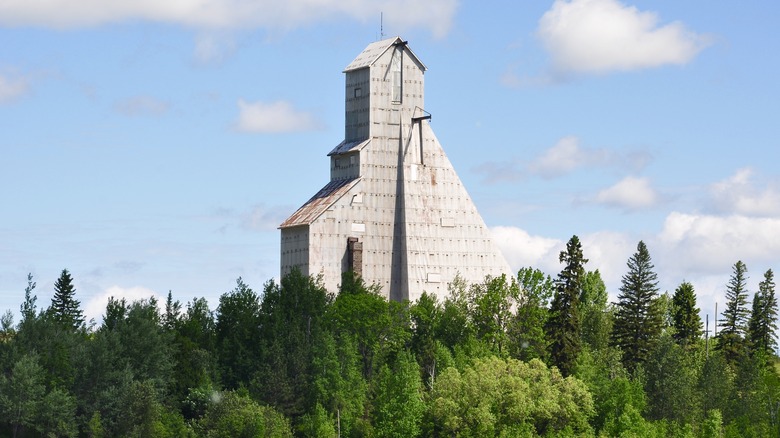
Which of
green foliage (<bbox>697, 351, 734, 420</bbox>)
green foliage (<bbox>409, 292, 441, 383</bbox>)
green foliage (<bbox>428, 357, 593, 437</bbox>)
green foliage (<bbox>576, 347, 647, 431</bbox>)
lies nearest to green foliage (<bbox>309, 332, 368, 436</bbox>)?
green foliage (<bbox>428, 357, 593, 437</bbox>)

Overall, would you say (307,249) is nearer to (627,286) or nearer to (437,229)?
(437,229)

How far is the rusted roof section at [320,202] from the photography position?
134375mm

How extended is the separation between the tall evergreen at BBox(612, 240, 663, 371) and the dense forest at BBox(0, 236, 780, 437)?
0.16 meters

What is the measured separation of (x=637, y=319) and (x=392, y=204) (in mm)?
22016

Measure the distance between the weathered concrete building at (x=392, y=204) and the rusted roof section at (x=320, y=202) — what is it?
116 millimetres

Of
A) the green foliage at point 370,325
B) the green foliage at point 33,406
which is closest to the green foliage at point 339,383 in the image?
the green foliage at point 370,325

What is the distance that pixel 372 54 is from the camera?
139m

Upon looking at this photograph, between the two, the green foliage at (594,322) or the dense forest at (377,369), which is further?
the green foliage at (594,322)

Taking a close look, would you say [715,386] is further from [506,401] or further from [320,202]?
[320,202]

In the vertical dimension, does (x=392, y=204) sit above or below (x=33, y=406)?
above

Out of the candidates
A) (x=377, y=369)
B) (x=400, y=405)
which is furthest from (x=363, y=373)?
(x=400, y=405)

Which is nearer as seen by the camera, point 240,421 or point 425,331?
point 240,421

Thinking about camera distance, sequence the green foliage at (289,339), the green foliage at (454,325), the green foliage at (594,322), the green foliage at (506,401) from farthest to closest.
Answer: the green foliage at (594,322), the green foliage at (454,325), the green foliage at (289,339), the green foliage at (506,401)

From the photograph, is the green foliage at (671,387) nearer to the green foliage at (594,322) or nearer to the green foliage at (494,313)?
the green foliage at (594,322)
